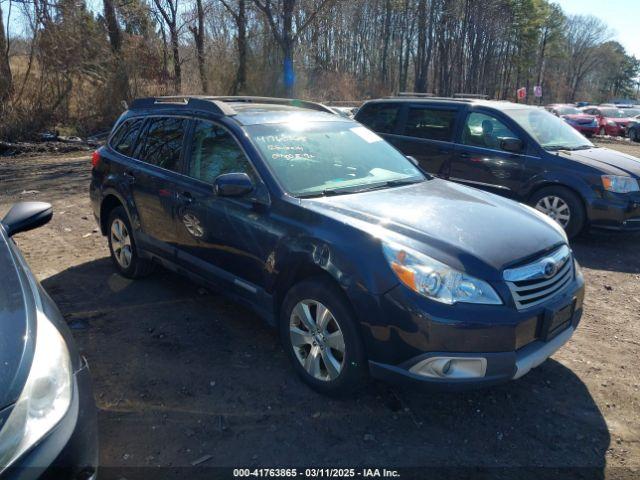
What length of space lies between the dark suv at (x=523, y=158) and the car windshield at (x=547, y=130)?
2 cm

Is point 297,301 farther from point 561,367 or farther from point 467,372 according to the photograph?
point 561,367

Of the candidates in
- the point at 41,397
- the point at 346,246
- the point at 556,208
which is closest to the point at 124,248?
the point at 346,246

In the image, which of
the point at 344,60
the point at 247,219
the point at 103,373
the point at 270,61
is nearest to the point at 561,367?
the point at 247,219

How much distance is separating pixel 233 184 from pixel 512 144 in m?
4.75

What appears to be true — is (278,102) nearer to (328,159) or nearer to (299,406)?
(328,159)

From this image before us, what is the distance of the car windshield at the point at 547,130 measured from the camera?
23.2 feet

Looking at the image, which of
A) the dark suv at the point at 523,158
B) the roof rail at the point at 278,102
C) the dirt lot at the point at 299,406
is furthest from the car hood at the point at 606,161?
the roof rail at the point at 278,102

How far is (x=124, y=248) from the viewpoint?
5.24m

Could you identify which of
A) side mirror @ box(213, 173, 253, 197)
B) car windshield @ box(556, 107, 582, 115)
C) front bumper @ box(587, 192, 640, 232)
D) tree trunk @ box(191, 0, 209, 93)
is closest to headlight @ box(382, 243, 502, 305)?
side mirror @ box(213, 173, 253, 197)

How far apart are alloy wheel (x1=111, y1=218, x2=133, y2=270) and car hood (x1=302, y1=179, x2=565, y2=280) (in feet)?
8.50

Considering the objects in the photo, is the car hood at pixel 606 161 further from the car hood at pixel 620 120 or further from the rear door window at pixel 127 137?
the car hood at pixel 620 120

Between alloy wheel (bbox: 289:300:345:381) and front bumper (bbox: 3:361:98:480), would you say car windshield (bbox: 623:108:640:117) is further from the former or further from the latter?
front bumper (bbox: 3:361:98:480)

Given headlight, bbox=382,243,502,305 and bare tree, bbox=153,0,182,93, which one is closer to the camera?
headlight, bbox=382,243,502,305

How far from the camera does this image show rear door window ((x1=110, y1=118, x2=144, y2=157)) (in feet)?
16.8
